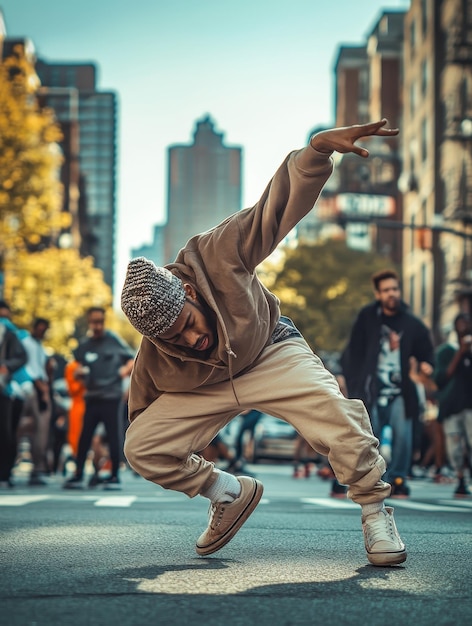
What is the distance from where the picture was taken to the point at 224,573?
4.77 meters

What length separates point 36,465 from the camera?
15500 mm

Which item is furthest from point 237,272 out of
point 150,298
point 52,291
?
point 52,291

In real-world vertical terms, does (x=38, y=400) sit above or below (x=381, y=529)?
above

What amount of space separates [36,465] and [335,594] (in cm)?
1172

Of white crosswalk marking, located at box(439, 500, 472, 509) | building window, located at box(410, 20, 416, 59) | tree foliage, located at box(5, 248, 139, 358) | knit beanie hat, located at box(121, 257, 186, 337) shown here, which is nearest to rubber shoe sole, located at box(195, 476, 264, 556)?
knit beanie hat, located at box(121, 257, 186, 337)

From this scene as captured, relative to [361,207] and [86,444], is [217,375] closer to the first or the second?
[86,444]

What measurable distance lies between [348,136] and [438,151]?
5013 centimetres

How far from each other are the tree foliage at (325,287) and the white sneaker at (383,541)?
186 ft

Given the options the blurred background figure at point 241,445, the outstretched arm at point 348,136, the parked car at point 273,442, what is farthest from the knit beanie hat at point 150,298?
the parked car at point 273,442

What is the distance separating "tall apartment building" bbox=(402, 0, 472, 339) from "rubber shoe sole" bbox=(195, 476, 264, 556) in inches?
1446

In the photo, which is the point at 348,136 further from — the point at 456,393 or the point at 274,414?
the point at 456,393

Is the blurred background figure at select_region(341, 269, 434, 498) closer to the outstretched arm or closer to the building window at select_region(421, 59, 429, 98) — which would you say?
the outstretched arm

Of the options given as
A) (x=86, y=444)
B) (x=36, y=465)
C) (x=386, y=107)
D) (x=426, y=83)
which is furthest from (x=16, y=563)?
(x=386, y=107)

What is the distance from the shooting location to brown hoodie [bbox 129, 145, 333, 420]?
16.6 ft
